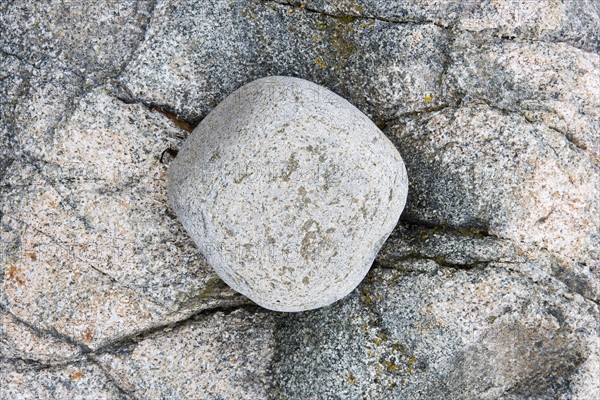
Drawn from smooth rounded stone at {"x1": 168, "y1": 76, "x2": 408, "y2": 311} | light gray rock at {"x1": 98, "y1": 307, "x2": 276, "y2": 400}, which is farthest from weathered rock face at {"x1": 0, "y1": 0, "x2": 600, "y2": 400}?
smooth rounded stone at {"x1": 168, "y1": 76, "x2": 408, "y2": 311}

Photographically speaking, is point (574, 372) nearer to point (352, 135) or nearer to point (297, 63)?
point (352, 135)

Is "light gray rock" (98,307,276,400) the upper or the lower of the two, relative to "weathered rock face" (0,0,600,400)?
lower

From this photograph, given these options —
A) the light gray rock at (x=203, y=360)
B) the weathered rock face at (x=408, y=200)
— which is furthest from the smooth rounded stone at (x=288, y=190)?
the light gray rock at (x=203, y=360)

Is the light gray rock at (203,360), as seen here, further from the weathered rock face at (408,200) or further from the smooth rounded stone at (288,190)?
the smooth rounded stone at (288,190)

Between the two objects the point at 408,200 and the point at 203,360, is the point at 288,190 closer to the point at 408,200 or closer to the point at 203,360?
the point at 408,200

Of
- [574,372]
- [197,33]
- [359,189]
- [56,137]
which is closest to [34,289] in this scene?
[56,137]

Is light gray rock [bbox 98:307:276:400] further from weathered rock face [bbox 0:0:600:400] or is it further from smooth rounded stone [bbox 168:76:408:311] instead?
smooth rounded stone [bbox 168:76:408:311]
